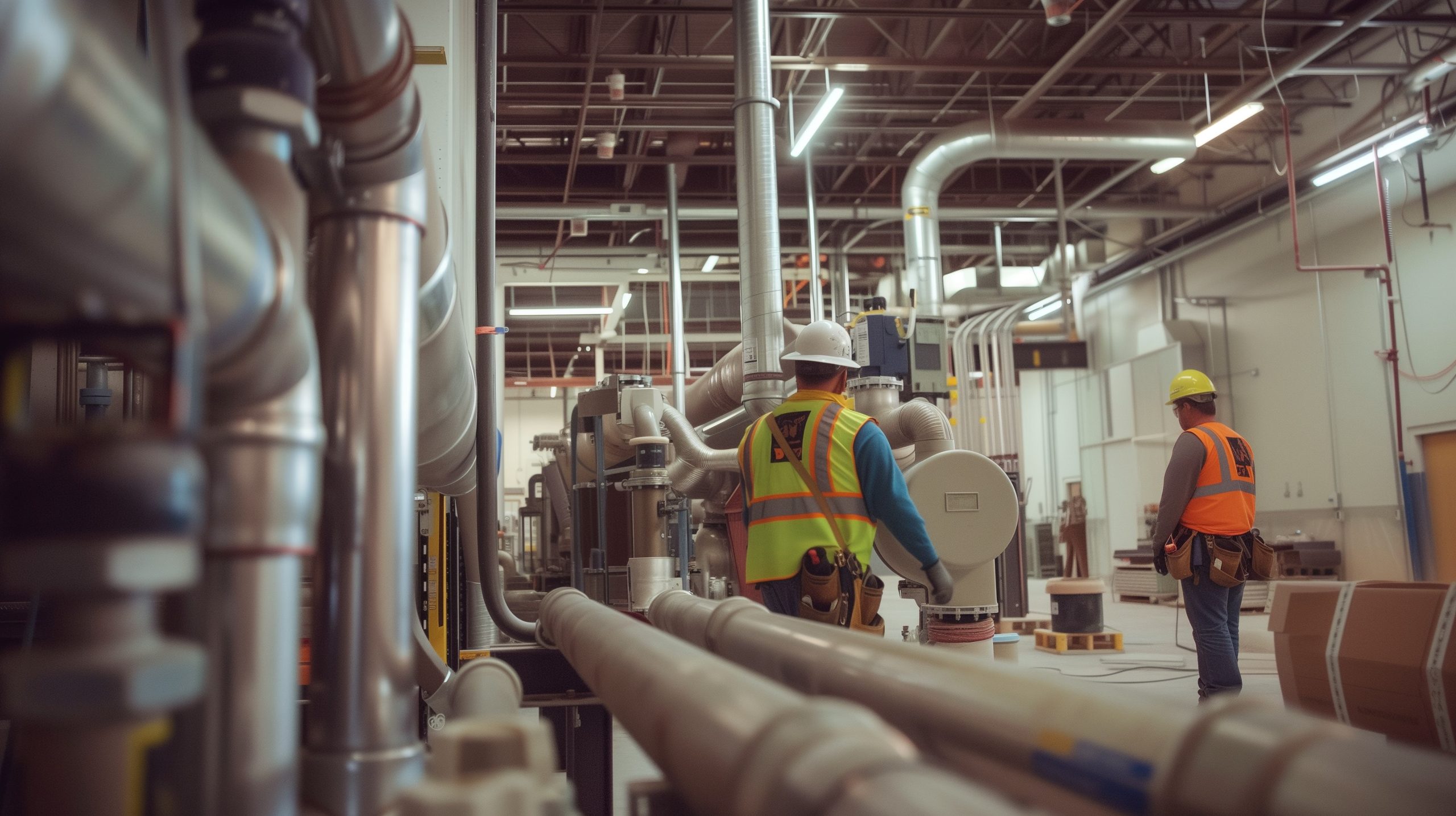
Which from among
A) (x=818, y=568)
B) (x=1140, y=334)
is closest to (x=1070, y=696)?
(x=818, y=568)

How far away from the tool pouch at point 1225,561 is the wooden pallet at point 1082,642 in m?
3.48

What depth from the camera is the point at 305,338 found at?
987 mm

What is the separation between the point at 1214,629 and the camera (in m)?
4.40

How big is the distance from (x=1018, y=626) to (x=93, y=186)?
9047mm

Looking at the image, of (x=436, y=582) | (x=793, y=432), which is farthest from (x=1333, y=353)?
(x=436, y=582)

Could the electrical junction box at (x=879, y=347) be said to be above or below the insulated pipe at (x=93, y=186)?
above

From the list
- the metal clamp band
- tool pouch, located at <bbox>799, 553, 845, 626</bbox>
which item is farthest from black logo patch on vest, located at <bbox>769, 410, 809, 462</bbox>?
the metal clamp band

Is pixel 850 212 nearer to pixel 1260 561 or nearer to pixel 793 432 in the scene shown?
pixel 1260 561

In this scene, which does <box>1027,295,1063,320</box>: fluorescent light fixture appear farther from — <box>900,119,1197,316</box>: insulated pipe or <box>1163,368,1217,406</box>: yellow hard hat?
<box>1163,368,1217,406</box>: yellow hard hat

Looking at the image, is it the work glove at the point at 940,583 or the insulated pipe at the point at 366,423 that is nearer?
the insulated pipe at the point at 366,423

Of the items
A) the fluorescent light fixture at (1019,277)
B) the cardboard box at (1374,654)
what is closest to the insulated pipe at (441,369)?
the cardboard box at (1374,654)

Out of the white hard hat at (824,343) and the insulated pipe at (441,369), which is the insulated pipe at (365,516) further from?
the white hard hat at (824,343)

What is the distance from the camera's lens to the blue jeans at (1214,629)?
4.34 m

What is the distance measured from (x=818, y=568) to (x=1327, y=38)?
9072 millimetres
